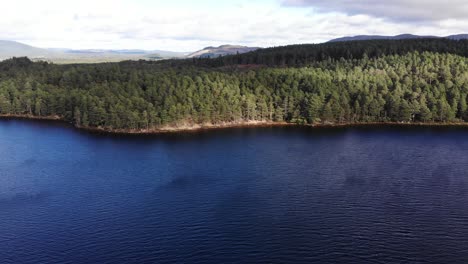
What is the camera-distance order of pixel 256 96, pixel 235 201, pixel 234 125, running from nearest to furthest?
pixel 235 201 < pixel 234 125 < pixel 256 96

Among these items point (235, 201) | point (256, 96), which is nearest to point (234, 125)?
point (256, 96)

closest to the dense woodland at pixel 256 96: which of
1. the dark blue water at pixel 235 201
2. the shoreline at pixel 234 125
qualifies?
the shoreline at pixel 234 125

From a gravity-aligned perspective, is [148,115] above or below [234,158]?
above

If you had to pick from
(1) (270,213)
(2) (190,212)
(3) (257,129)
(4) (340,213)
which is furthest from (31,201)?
(3) (257,129)

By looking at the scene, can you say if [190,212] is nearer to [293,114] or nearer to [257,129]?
[257,129]

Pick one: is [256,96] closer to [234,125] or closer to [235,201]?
[234,125]

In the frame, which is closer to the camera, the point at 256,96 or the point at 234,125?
the point at 234,125

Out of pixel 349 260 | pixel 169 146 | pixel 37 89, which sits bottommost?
pixel 349 260
